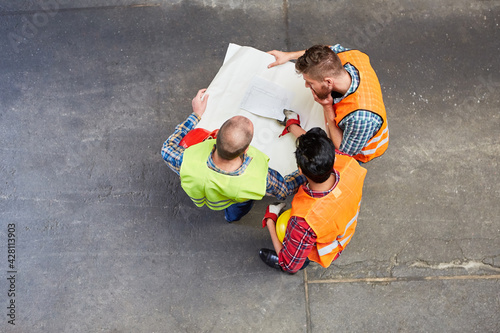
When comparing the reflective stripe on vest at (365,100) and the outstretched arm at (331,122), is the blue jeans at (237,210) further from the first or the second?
the reflective stripe on vest at (365,100)

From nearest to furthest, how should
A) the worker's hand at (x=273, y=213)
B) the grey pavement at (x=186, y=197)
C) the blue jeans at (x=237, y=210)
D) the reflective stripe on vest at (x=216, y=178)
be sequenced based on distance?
the reflective stripe on vest at (x=216, y=178) → the worker's hand at (x=273, y=213) → the blue jeans at (x=237, y=210) → the grey pavement at (x=186, y=197)

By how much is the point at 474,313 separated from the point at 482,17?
2.92 m

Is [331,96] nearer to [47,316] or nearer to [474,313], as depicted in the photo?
[474,313]

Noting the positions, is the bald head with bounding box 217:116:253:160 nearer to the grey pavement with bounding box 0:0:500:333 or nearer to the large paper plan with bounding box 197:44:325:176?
the large paper plan with bounding box 197:44:325:176

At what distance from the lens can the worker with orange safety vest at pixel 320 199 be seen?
2.15m

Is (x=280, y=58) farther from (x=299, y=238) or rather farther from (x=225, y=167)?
(x=299, y=238)

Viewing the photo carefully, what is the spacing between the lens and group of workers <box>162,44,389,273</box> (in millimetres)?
2234

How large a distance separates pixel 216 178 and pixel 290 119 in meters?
0.79

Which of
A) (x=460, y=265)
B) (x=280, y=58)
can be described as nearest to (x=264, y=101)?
(x=280, y=58)

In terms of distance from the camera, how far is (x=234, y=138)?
2.19 metres

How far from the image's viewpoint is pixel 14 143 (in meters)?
3.56

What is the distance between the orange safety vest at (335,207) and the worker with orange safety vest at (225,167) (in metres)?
0.26

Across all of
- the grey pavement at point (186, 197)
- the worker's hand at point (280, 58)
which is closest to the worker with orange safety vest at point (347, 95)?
the worker's hand at point (280, 58)

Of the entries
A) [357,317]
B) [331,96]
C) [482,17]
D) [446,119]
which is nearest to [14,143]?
[331,96]
